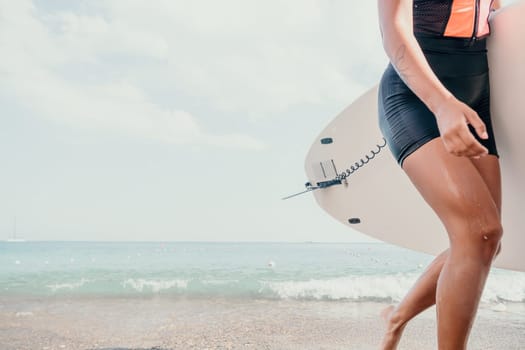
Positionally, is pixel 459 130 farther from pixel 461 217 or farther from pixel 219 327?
pixel 219 327

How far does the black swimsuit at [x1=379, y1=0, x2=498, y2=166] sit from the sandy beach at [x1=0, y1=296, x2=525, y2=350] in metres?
2.00

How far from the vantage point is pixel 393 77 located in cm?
112

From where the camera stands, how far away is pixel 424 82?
90 cm

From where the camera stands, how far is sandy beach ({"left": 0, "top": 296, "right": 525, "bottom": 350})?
2.77m

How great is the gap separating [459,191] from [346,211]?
161 cm

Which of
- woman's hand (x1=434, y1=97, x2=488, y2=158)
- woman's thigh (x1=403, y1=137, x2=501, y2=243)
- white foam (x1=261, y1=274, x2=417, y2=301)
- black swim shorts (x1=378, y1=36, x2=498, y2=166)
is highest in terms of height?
black swim shorts (x1=378, y1=36, x2=498, y2=166)

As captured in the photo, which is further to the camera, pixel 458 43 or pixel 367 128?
pixel 367 128

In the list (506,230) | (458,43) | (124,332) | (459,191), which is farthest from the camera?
(124,332)

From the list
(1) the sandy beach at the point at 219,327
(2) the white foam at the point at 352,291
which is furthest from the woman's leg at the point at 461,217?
(2) the white foam at the point at 352,291

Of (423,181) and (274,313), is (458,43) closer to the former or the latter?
(423,181)

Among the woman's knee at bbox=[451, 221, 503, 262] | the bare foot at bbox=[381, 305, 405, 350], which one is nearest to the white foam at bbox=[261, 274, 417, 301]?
the bare foot at bbox=[381, 305, 405, 350]

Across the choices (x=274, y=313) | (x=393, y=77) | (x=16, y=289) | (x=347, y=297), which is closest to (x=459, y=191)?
(x=393, y=77)

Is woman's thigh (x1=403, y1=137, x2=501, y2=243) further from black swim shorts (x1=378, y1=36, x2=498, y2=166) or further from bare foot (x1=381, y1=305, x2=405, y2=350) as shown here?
bare foot (x1=381, y1=305, x2=405, y2=350)

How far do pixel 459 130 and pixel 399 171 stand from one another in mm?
1345
